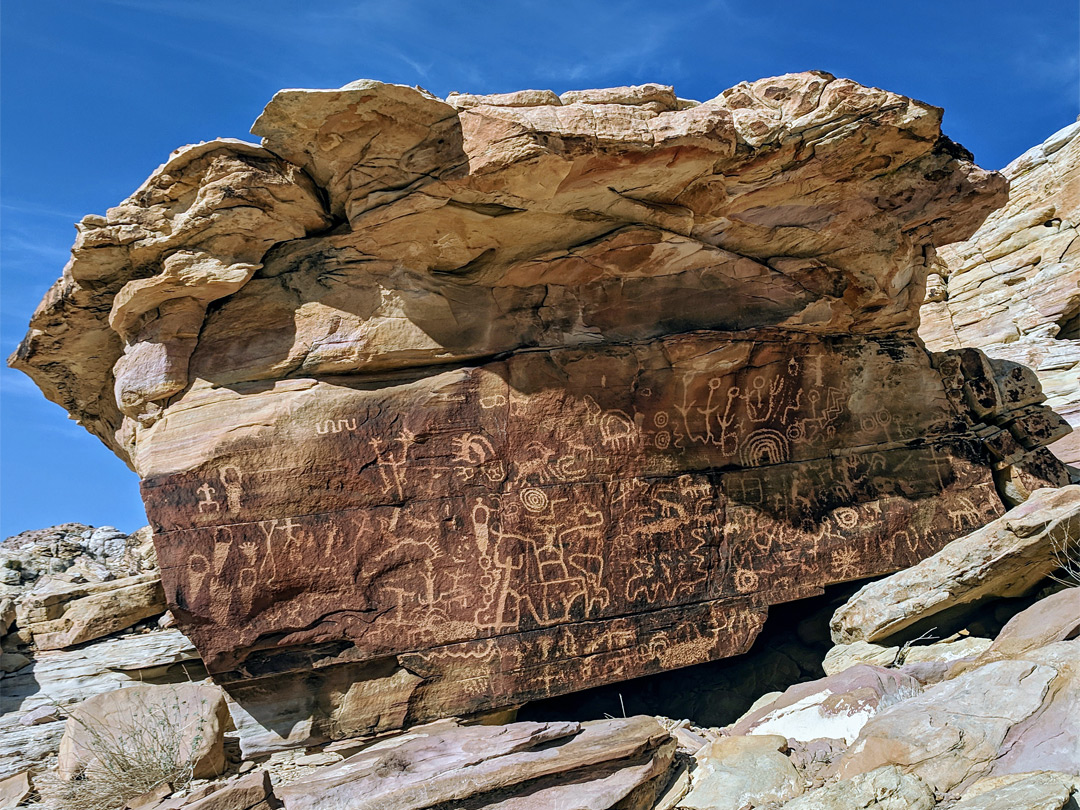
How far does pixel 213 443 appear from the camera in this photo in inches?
239

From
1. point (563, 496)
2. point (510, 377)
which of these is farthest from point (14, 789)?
point (510, 377)

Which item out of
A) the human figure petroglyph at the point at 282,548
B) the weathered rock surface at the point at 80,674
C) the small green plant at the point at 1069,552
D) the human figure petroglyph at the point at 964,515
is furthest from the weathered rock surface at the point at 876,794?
the weathered rock surface at the point at 80,674

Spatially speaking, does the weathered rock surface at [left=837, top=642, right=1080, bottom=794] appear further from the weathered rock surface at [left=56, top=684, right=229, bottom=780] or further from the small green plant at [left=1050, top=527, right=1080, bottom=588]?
the weathered rock surface at [left=56, top=684, right=229, bottom=780]

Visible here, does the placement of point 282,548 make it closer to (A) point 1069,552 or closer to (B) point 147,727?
(B) point 147,727

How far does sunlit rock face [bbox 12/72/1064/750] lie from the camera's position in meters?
5.90

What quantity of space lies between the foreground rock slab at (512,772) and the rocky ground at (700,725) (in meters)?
0.01

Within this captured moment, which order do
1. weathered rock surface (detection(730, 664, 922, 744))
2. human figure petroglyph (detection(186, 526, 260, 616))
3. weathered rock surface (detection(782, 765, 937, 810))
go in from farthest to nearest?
human figure petroglyph (detection(186, 526, 260, 616)) < weathered rock surface (detection(730, 664, 922, 744)) < weathered rock surface (detection(782, 765, 937, 810))

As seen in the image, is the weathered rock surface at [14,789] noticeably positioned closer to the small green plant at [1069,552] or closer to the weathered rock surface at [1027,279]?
the small green plant at [1069,552]

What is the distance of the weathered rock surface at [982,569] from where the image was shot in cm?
601

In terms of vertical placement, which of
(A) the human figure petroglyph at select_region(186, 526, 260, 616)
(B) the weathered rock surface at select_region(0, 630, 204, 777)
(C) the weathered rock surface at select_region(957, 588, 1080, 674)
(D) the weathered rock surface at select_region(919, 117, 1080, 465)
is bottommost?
(C) the weathered rock surface at select_region(957, 588, 1080, 674)

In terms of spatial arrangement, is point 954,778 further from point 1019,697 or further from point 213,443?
point 213,443

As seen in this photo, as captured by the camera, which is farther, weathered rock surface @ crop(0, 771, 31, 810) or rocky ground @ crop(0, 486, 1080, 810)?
weathered rock surface @ crop(0, 771, 31, 810)

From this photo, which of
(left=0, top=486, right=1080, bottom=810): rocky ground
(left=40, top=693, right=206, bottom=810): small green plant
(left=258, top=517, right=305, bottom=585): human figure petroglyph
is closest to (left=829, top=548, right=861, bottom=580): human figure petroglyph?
(left=0, top=486, right=1080, bottom=810): rocky ground

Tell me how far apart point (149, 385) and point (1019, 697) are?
21.6 ft
